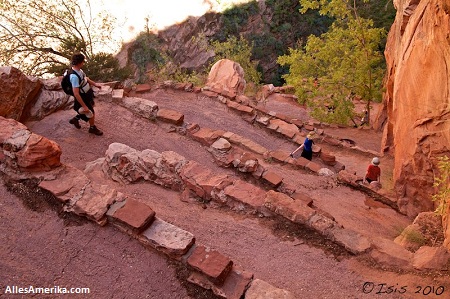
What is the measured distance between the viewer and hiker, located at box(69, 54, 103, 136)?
654cm

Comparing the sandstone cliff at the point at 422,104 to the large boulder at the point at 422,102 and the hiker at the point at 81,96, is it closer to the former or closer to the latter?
the large boulder at the point at 422,102

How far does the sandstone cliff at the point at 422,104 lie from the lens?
6.32 m

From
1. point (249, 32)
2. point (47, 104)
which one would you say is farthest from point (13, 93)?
point (249, 32)

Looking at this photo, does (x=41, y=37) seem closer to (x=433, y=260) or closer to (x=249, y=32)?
(x=433, y=260)

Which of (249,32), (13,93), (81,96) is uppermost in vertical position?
(249,32)

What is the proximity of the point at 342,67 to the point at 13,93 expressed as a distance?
1119 cm

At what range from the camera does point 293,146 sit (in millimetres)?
10648

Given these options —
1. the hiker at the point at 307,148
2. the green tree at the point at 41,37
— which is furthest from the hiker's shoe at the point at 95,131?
the green tree at the point at 41,37

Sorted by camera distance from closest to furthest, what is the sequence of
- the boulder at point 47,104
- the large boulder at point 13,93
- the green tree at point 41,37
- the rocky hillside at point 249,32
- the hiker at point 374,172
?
1. the large boulder at point 13,93
2. the boulder at point 47,104
3. the hiker at point 374,172
4. the green tree at point 41,37
5. the rocky hillside at point 249,32

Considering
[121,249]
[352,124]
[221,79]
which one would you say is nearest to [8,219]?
[121,249]

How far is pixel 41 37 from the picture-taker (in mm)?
14500

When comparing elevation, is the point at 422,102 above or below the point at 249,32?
below

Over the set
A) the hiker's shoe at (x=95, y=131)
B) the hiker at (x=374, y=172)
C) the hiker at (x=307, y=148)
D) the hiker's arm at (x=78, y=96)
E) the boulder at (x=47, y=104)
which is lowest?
the hiker at (x=374, y=172)

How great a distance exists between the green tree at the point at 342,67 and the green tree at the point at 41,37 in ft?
27.9
